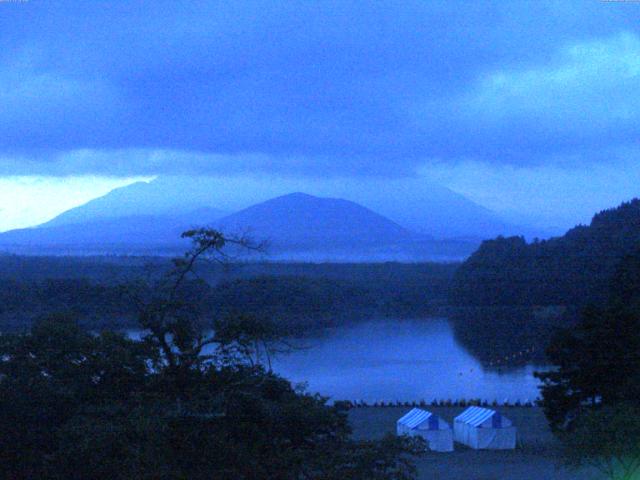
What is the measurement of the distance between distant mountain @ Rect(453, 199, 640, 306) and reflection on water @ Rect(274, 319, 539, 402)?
11.2 ft

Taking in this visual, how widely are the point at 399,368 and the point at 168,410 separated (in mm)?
10140

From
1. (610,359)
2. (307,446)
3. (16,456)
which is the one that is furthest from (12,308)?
(610,359)

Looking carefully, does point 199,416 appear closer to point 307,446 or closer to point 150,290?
point 307,446

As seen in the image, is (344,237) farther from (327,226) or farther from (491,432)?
(491,432)

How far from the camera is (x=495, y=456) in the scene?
34.4 feet

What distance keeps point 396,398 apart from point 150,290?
886 cm

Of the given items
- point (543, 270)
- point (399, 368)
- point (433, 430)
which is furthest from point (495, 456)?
point (543, 270)

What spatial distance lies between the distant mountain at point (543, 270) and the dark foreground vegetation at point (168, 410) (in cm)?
1504

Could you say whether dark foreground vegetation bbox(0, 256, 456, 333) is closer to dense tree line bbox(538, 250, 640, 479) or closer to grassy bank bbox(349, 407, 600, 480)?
grassy bank bbox(349, 407, 600, 480)

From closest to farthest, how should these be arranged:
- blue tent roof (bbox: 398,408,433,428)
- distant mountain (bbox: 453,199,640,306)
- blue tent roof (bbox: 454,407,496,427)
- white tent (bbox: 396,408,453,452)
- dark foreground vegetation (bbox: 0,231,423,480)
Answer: dark foreground vegetation (bbox: 0,231,423,480) → white tent (bbox: 396,408,453,452) → blue tent roof (bbox: 398,408,433,428) → blue tent roof (bbox: 454,407,496,427) → distant mountain (bbox: 453,199,640,306)

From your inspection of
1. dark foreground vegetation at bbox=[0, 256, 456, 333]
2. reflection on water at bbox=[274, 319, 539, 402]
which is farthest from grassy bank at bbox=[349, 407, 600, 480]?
dark foreground vegetation at bbox=[0, 256, 456, 333]

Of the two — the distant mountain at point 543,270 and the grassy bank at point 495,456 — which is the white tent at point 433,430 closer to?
the grassy bank at point 495,456

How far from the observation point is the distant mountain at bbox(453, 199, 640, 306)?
20.6 meters

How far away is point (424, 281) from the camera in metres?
20.6
